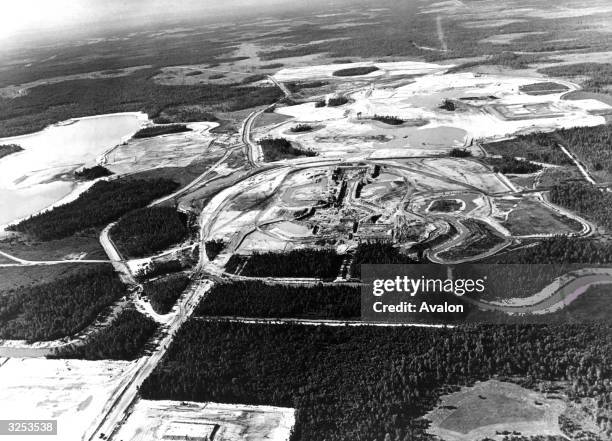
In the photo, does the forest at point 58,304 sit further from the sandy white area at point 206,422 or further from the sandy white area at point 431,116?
the sandy white area at point 431,116

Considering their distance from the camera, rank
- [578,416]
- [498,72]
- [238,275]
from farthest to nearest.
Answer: [498,72], [238,275], [578,416]

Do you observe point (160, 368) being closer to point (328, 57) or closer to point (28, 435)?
point (28, 435)

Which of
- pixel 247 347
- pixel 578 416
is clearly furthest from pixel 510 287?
pixel 247 347

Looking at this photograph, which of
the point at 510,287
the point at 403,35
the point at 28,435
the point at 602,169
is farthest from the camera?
the point at 403,35

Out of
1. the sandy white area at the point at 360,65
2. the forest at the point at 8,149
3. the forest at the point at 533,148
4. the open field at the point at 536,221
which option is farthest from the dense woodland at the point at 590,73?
the forest at the point at 8,149

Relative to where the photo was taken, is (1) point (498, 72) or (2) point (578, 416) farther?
(1) point (498, 72)

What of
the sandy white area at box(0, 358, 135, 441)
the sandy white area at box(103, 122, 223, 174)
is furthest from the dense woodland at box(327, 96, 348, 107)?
the sandy white area at box(0, 358, 135, 441)
